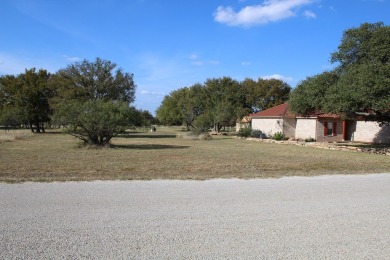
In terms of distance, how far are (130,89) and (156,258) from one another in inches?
1732

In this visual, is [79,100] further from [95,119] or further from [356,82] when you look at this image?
[356,82]

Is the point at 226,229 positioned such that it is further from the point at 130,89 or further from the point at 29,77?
the point at 29,77

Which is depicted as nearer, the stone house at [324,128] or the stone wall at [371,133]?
the stone wall at [371,133]

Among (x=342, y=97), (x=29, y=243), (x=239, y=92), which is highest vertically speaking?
(x=239, y=92)

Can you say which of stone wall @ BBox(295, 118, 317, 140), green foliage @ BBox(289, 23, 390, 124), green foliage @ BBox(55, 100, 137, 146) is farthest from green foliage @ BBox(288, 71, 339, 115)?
green foliage @ BBox(55, 100, 137, 146)

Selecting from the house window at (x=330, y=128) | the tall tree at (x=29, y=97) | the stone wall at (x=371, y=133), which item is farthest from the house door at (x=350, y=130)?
the tall tree at (x=29, y=97)

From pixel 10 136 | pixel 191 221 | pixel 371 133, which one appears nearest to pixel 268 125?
pixel 371 133

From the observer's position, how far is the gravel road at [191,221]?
179 inches

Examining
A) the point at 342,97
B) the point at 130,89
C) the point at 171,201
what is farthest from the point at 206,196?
the point at 130,89

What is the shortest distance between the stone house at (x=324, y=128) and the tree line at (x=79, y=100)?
13.2 m

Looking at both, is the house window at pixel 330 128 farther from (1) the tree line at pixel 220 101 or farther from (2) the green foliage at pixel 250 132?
(1) the tree line at pixel 220 101

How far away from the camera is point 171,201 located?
7160 millimetres

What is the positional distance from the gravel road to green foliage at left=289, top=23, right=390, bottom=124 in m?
11.0

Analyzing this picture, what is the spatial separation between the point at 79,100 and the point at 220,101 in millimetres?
22930
